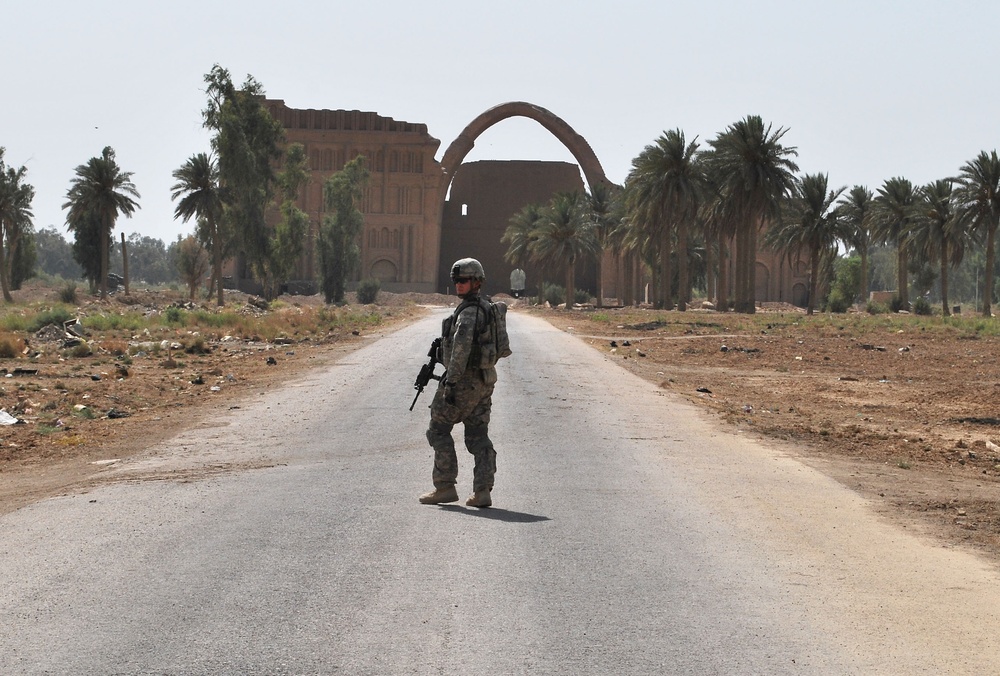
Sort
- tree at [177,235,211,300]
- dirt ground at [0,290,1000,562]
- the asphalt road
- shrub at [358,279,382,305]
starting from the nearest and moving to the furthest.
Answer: the asphalt road < dirt ground at [0,290,1000,562] < shrub at [358,279,382,305] < tree at [177,235,211,300]

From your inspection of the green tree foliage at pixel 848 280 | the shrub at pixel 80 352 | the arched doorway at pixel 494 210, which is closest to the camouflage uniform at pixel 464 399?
the shrub at pixel 80 352

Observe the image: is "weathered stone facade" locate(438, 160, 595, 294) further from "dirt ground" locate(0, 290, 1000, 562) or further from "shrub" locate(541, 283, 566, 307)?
"dirt ground" locate(0, 290, 1000, 562)

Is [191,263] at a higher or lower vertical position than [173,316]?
higher

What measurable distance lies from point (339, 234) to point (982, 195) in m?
39.4

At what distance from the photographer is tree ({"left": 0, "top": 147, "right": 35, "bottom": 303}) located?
68.4 meters

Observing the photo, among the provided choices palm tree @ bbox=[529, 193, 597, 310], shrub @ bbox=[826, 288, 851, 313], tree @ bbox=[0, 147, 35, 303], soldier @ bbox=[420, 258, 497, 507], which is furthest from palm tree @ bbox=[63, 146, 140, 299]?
soldier @ bbox=[420, 258, 497, 507]

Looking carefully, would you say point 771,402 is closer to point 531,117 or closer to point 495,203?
point 531,117

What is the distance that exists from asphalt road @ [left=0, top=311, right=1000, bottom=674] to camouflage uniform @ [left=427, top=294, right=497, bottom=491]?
1.00 feet

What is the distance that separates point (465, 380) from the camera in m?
8.23

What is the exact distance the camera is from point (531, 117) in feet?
361

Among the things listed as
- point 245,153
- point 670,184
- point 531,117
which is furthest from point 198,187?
point 531,117

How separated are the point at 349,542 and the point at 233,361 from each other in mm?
19234

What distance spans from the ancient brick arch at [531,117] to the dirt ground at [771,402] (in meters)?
73.3

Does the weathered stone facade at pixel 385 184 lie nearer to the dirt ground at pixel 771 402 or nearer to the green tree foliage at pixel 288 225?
the green tree foliage at pixel 288 225
